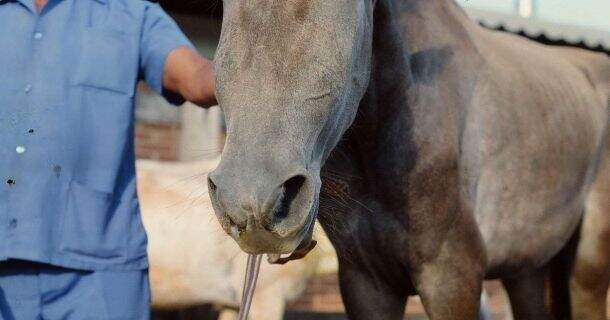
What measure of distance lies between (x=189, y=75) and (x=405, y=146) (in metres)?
0.68

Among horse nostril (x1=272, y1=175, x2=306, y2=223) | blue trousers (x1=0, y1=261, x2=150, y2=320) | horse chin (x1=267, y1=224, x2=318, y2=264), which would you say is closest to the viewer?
horse nostril (x1=272, y1=175, x2=306, y2=223)

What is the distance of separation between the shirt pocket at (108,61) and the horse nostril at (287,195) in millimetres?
872

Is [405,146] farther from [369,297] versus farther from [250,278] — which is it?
[250,278]

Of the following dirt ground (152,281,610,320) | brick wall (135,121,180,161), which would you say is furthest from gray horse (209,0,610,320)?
brick wall (135,121,180,161)

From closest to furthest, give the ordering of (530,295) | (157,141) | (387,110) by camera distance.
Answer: (387,110)
(530,295)
(157,141)

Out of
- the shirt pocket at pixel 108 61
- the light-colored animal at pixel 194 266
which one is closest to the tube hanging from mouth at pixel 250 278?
the shirt pocket at pixel 108 61

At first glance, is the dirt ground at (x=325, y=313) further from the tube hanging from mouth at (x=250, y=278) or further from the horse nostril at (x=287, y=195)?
the horse nostril at (x=287, y=195)

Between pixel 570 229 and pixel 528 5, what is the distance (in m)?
5.11

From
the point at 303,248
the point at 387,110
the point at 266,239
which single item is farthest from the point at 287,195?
the point at 387,110

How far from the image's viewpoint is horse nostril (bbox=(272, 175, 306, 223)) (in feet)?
6.53

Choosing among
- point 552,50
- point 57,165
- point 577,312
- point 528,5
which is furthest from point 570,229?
point 528,5

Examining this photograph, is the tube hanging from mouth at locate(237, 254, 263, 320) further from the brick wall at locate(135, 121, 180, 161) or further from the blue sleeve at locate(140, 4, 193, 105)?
the brick wall at locate(135, 121, 180, 161)

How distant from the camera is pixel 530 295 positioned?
4531mm

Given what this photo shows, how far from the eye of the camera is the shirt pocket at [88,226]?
8.63ft
